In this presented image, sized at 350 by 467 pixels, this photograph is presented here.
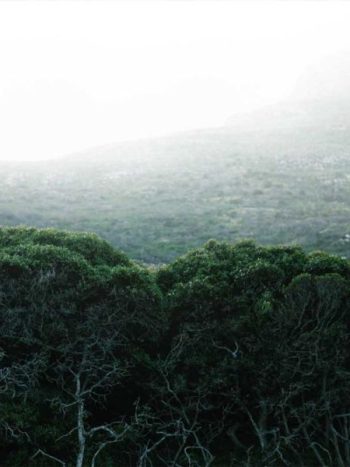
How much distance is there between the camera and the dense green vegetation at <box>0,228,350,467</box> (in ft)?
44.7

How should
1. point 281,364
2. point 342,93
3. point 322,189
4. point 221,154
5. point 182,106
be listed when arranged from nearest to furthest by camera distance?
1. point 281,364
2. point 322,189
3. point 221,154
4. point 342,93
5. point 182,106

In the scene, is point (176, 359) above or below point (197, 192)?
above

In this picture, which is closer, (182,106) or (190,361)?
(190,361)

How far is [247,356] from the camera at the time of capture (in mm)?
14398

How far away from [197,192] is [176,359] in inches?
1379

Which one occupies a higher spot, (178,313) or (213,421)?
(178,313)

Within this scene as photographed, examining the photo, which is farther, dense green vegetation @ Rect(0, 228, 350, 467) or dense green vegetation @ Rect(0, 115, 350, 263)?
dense green vegetation @ Rect(0, 115, 350, 263)

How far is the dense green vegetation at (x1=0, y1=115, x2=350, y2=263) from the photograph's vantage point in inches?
1388

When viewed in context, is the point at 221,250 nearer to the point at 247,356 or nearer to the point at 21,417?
the point at 247,356

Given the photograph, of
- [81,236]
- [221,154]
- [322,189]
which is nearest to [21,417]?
[81,236]

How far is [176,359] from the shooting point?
14227 millimetres

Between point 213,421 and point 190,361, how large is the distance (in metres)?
1.85

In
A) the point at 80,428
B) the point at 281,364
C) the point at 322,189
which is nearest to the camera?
the point at 80,428

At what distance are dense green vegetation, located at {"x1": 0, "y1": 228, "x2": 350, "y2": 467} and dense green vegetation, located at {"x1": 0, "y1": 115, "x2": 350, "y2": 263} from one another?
14199 mm
